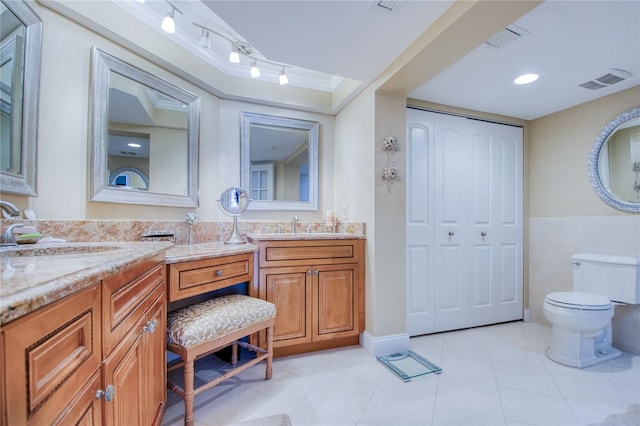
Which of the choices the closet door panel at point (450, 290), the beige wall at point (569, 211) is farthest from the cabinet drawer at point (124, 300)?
the beige wall at point (569, 211)

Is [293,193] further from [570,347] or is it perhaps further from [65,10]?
[570,347]

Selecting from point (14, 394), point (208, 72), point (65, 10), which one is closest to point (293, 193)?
point (208, 72)

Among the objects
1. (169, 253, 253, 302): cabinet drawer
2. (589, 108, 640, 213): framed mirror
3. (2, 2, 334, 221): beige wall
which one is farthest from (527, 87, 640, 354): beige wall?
(2, 2, 334, 221): beige wall

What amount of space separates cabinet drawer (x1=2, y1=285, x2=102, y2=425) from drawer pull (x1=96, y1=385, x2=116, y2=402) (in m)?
0.08

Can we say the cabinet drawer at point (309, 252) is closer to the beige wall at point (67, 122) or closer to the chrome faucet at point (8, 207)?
the beige wall at point (67, 122)

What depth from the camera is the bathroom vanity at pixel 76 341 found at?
1.44 ft

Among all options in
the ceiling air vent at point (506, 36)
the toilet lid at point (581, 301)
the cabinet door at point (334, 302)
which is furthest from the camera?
the cabinet door at point (334, 302)

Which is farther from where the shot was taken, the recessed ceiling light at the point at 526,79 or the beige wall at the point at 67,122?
the recessed ceiling light at the point at 526,79

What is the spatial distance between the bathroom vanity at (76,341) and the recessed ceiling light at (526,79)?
2.66 metres

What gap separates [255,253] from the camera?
204 centimetres

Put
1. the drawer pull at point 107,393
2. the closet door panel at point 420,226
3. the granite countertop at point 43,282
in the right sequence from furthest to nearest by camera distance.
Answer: the closet door panel at point 420,226 → the drawer pull at point 107,393 → the granite countertop at point 43,282

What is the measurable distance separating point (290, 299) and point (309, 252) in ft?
1.21

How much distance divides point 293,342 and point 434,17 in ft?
7.25

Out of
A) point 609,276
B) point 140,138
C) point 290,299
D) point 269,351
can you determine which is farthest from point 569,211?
point 140,138
